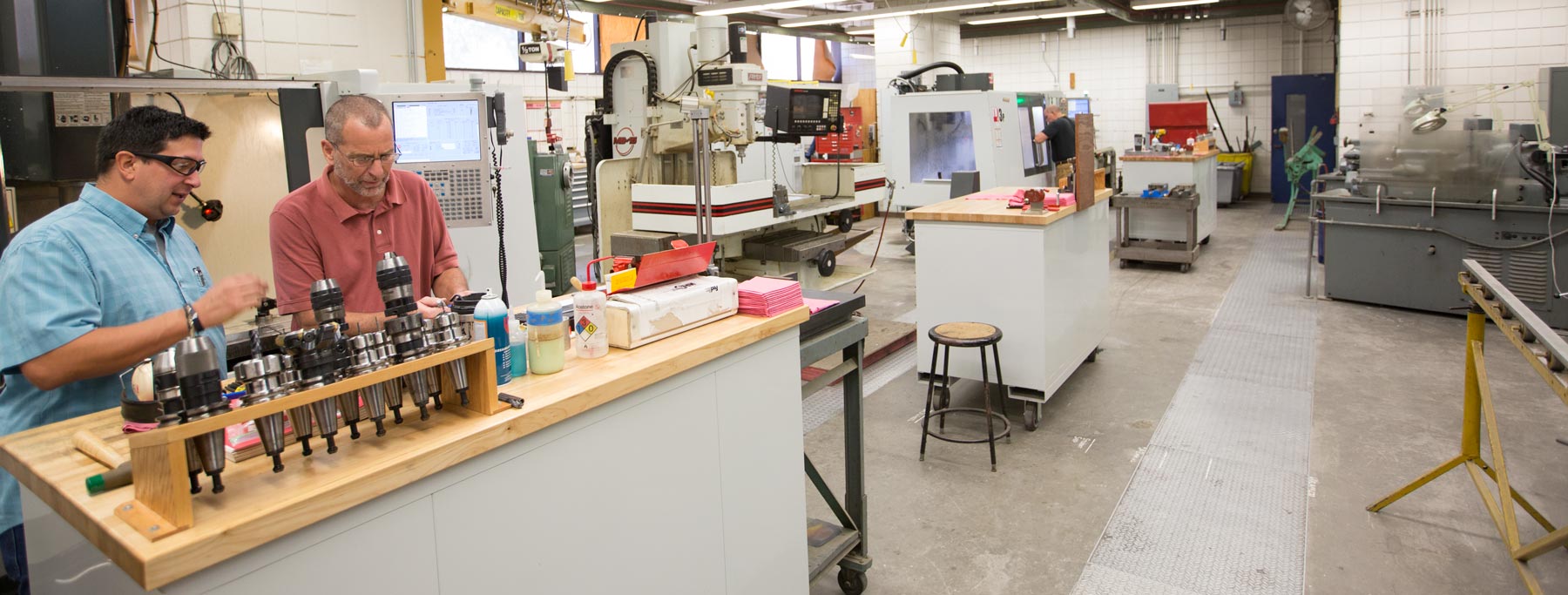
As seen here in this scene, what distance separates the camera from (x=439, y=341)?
5.12ft

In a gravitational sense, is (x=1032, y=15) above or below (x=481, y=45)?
above

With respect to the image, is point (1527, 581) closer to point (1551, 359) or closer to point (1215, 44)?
point (1551, 359)

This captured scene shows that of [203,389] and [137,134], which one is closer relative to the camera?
[203,389]

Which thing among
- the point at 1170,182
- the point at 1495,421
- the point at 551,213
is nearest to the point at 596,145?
the point at 551,213

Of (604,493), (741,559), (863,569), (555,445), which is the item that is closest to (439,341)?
(555,445)

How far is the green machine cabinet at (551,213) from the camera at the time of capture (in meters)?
6.16

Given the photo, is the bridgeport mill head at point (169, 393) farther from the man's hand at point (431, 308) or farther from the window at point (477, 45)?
the window at point (477, 45)

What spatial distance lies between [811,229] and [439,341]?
14.4 feet

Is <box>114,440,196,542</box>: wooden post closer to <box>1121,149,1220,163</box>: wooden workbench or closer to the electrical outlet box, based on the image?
the electrical outlet box

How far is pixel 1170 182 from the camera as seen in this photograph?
851 centimetres

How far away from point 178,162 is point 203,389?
0.90 metres

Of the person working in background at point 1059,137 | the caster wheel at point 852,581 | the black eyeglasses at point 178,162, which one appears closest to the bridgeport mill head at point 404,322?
the black eyeglasses at point 178,162

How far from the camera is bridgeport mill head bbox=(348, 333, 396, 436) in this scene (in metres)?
1.46

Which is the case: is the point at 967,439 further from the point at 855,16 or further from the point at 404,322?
the point at 855,16
